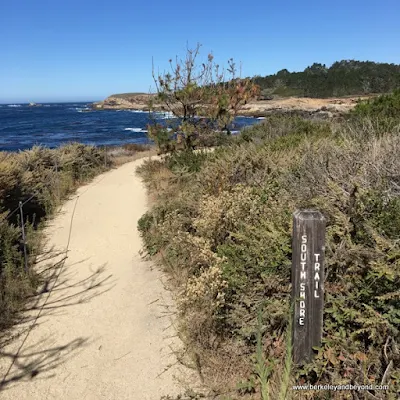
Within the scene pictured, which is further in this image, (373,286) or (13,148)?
(13,148)

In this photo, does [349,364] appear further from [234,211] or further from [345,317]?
[234,211]

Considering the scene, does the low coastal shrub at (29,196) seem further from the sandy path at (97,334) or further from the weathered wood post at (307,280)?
the weathered wood post at (307,280)

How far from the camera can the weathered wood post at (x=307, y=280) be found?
281cm

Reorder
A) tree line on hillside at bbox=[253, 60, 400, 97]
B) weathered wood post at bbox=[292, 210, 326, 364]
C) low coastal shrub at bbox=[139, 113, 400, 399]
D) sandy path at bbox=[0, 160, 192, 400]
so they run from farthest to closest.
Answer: tree line on hillside at bbox=[253, 60, 400, 97] → sandy path at bbox=[0, 160, 192, 400] → low coastal shrub at bbox=[139, 113, 400, 399] → weathered wood post at bbox=[292, 210, 326, 364]

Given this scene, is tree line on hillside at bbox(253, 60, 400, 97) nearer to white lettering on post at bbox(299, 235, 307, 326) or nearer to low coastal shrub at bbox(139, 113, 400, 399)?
low coastal shrub at bbox(139, 113, 400, 399)

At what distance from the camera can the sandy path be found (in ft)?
12.9

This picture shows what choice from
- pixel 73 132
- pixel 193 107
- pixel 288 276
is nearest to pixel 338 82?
pixel 73 132

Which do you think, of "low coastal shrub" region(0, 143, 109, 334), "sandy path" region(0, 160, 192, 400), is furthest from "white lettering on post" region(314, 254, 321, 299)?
"low coastal shrub" region(0, 143, 109, 334)

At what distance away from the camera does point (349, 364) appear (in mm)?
2918

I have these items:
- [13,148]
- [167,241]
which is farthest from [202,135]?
[13,148]

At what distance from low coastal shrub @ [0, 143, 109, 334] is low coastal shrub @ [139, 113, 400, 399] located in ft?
7.57

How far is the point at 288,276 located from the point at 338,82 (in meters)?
103

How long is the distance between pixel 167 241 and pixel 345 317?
437cm

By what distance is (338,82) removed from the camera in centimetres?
9600
